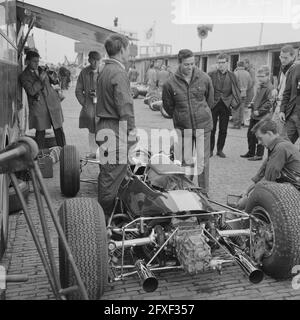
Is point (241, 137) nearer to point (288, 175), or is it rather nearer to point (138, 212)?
point (288, 175)

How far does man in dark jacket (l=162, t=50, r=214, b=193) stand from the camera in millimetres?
5469

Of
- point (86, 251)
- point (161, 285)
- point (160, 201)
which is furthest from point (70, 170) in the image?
point (86, 251)

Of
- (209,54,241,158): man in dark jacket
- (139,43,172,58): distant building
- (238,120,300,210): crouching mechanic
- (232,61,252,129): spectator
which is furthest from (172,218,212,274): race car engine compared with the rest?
(139,43,172,58): distant building

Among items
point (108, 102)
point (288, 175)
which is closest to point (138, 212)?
point (108, 102)

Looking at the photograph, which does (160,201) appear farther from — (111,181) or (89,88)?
(89,88)

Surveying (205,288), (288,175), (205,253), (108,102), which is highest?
(108,102)

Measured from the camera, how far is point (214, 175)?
7.11 m

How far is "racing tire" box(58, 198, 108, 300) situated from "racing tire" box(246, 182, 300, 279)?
52.1 inches

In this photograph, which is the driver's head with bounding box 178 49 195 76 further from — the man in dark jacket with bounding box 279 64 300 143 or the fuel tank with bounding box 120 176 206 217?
the fuel tank with bounding box 120 176 206 217

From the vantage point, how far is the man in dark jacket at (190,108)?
5.47 metres

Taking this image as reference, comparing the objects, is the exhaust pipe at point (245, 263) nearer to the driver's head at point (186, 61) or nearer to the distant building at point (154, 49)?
the driver's head at point (186, 61)

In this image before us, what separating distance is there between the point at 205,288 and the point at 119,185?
58.5 inches

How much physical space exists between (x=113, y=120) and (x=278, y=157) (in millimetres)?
→ 1770

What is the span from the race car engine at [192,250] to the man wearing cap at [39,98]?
4.96 m
